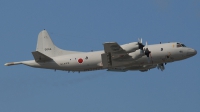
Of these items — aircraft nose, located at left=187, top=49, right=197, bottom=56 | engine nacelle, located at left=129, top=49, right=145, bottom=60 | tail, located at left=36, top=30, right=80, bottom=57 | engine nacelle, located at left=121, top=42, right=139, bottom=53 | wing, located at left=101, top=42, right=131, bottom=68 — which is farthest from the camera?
tail, located at left=36, top=30, right=80, bottom=57

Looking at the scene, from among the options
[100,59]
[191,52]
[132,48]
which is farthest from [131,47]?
[191,52]

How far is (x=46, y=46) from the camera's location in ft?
227

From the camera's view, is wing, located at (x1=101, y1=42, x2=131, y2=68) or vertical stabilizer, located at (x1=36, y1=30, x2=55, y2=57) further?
vertical stabilizer, located at (x1=36, y1=30, x2=55, y2=57)

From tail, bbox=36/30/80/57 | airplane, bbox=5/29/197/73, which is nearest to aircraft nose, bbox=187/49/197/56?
airplane, bbox=5/29/197/73

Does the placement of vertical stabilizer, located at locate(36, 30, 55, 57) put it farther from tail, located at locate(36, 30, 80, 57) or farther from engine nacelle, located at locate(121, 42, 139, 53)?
engine nacelle, located at locate(121, 42, 139, 53)

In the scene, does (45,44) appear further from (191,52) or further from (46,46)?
(191,52)

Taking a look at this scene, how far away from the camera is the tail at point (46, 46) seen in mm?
68312

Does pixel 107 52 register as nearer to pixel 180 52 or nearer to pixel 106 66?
pixel 106 66

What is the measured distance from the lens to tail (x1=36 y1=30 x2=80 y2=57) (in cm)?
6831

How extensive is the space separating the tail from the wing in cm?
549

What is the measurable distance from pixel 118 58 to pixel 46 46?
9046mm

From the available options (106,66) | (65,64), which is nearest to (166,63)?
(106,66)

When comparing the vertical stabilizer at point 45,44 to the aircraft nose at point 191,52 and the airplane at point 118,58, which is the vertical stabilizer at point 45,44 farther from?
the aircraft nose at point 191,52

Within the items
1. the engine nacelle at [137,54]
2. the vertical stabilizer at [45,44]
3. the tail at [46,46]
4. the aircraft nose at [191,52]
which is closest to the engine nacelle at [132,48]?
the engine nacelle at [137,54]
